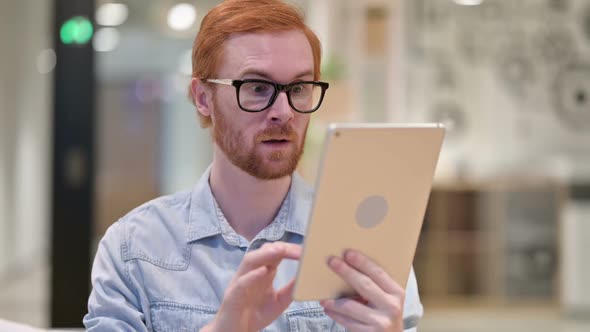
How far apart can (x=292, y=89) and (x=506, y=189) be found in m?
4.99

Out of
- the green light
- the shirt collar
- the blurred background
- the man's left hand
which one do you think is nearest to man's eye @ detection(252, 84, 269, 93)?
the shirt collar

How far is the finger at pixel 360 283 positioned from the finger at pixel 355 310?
0.01 meters

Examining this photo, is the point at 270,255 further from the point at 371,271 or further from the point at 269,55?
the point at 269,55

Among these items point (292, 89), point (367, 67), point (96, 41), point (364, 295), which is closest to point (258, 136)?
point (292, 89)

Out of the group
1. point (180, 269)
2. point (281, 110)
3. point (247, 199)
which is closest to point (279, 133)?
point (281, 110)

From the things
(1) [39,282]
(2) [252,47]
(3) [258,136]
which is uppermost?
(2) [252,47]

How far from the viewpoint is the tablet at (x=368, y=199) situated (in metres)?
1.16

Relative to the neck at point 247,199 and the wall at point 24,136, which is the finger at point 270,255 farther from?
the wall at point 24,136

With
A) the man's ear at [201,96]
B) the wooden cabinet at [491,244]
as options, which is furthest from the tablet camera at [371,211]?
the wooden cabinet at [491,244]

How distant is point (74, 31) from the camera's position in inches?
178

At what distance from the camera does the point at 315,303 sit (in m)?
1.54

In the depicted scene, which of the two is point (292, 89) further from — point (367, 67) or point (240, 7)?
point (367, 67)

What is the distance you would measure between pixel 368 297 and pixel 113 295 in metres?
0.50

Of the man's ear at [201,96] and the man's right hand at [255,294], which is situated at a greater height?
the man's ear at [201,96]
